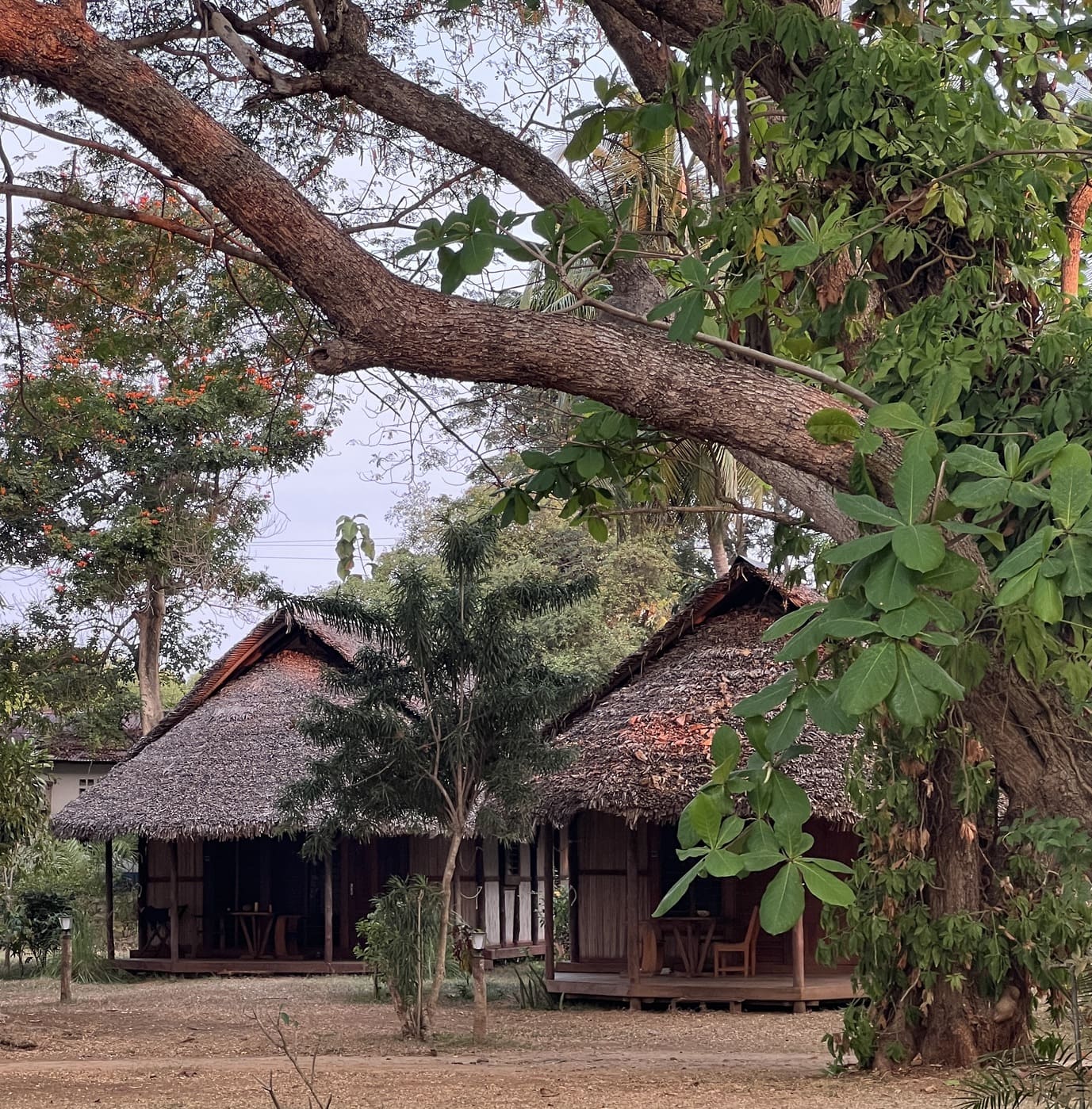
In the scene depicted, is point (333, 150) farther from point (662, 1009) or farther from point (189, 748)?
point (189, 748)

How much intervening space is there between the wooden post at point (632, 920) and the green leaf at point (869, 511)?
11834 mm

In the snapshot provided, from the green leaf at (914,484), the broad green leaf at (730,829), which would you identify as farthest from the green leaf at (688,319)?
the broad green leaf at (730,829)

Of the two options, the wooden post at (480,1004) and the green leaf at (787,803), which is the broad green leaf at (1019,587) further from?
the wooden post at (480,1004)

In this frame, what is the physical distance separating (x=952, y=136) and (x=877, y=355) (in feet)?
2.95

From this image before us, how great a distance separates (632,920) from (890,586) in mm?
12226

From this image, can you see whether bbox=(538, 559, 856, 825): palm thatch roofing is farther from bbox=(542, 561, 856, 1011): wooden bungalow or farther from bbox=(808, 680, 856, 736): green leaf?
bbox=(808, 680, 856, 736): green leaf

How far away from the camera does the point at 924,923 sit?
8508mm

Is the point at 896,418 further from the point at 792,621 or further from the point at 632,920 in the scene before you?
the point at 632,920

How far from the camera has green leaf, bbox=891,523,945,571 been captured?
2.87 meters

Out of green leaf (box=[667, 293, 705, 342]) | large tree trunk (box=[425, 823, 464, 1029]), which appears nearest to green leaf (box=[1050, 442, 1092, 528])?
green leaf (box=[667, 293, 705, 342])

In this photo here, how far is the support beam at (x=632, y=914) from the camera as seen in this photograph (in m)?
14.6


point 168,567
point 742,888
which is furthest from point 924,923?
point 168,567

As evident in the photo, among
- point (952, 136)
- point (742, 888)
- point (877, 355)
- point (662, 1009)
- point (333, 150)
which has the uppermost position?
point (333, 150)

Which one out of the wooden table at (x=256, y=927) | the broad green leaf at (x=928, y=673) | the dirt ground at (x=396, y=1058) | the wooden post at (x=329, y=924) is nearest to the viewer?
the broad green leaf at (x=928, y=673)
